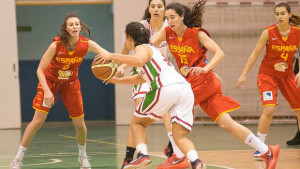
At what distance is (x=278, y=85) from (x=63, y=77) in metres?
2.90

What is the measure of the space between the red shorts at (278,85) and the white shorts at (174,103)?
2133 mm

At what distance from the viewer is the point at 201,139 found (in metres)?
10.4

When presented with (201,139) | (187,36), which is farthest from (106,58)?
(201,139)

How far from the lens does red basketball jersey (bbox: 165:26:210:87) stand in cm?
632

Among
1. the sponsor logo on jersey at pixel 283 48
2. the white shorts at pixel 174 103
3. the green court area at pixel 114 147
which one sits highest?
the sponsor logo on jersey at pixel 283 48

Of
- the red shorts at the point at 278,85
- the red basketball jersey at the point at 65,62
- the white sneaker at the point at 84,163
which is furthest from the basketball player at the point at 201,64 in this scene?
the white sneaker at the point at 84,163

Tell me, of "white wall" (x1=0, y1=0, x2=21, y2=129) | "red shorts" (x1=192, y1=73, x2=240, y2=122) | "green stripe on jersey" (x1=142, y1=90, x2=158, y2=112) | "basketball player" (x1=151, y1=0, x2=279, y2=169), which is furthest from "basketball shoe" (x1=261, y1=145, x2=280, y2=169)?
"white wall" (x1=0, y1=0, x2=21, y2=129)

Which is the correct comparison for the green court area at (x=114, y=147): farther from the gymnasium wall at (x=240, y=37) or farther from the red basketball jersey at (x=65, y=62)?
the red basketball jersey at (x=65, y=62)

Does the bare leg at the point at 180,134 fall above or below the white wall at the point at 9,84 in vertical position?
above

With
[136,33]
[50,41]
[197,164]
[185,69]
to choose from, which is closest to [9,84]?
[50,41]

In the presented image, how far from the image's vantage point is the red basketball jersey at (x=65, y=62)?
22.5 feet

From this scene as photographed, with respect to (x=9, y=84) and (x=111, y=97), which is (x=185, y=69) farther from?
(x=111, y=97)

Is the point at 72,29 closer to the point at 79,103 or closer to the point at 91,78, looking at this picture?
the point at 79,103

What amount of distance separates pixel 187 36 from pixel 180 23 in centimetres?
16
